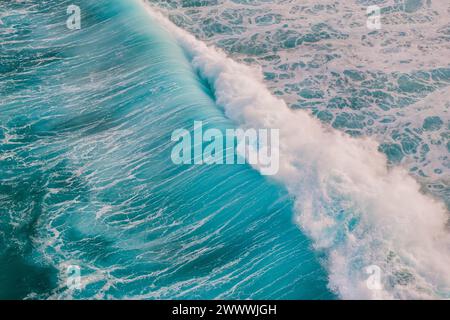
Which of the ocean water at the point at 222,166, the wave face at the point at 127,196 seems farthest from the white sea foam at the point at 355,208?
the wave face at the point at 127,196

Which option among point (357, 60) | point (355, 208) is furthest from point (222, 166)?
point (357, 60)

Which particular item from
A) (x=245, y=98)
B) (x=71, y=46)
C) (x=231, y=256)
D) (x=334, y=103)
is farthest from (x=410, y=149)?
(x=71, y=46)

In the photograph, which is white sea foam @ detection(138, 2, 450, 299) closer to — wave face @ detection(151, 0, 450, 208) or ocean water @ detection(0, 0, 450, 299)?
ocean water @ detection(0, 0, 450, 299)

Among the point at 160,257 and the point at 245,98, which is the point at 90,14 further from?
the point at 160,257

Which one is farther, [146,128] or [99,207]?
[146,128]

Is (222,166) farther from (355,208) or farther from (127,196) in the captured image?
(355,208)

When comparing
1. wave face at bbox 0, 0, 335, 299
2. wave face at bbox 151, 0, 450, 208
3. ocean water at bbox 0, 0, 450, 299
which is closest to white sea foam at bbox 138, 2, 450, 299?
ocean water at bbox 0, 0, 450, 299
